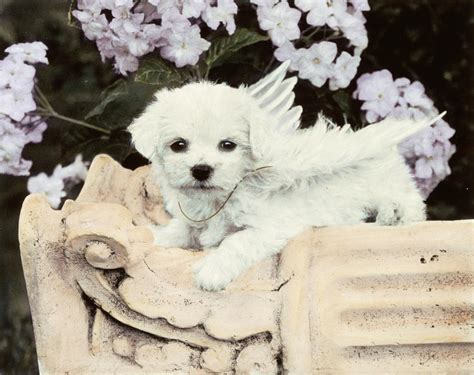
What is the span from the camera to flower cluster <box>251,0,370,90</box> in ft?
5.48

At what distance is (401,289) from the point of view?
52.2 inches

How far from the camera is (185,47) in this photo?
1641mm

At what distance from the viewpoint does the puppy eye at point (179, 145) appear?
1345 mm

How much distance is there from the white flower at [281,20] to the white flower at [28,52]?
53 cm

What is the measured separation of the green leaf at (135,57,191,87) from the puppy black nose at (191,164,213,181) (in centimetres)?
45

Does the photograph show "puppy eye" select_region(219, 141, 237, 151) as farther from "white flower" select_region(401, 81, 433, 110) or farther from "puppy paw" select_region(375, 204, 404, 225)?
"white flower" select_region(401, 81, 433, 110)

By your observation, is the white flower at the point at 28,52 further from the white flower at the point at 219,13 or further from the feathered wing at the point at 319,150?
the feathered wing at the point at 319,150

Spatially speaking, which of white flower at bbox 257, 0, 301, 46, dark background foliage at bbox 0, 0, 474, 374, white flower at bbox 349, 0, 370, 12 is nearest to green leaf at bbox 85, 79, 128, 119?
dark background foliage at bbox 0, 0, 474, 374

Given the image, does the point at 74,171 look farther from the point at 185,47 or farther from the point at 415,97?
the point at 415,97

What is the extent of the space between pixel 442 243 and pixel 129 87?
0.85 meters

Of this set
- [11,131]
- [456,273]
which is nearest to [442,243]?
[456,273]

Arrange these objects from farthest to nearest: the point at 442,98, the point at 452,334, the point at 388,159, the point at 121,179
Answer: the point at 442,98, the point at 121,179, the point at 388,159, the point at 452,334

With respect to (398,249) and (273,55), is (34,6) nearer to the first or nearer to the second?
Answer: (273,55)

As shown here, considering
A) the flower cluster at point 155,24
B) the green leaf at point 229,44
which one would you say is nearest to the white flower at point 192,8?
the flower cluster at point 155,24
